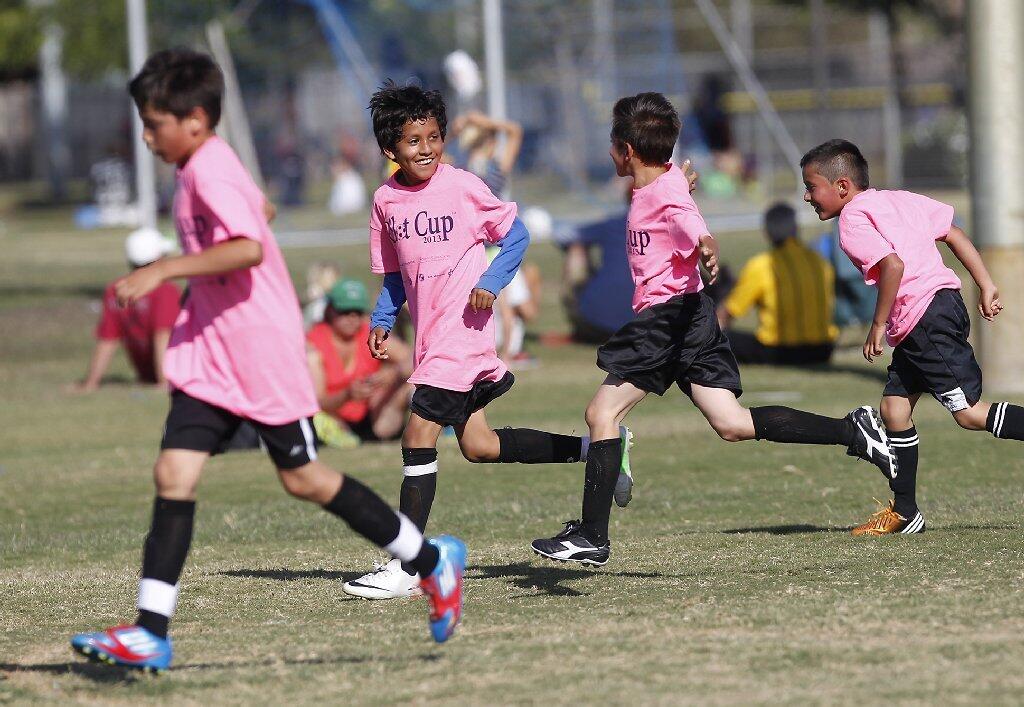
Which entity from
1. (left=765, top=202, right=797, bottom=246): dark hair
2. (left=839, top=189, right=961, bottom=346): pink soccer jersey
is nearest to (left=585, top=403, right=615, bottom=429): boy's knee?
(left=839, top=189, right=961, bottom=346): pink soccer jersey

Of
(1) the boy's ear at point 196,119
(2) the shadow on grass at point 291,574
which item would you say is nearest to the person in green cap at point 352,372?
(2) the shadow on grass at point 291,574

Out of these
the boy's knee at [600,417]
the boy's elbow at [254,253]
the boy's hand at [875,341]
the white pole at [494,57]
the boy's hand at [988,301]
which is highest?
the white pole at [494,57]

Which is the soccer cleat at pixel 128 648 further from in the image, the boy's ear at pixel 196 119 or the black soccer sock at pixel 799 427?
the black soccer sock at pixel 799 427

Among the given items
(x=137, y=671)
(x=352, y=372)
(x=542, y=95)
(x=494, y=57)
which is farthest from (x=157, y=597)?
(x=542, y=95)

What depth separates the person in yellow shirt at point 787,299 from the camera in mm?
14672

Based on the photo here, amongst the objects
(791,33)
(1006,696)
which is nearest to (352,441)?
(1006,696)

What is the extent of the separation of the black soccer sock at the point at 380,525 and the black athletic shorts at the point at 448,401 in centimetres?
114

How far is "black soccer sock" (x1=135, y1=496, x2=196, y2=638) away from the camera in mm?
5348

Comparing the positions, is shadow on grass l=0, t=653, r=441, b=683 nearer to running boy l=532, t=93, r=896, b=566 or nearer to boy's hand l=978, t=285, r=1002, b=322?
running boy l=532, t=93, r=896, b=566

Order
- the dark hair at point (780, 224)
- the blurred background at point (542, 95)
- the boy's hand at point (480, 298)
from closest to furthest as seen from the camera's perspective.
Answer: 1. the boy's hand at point (480, 298)
2. the dark hair at point (780, 224)
3. the blurred background at point (542, 95)

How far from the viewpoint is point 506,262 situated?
674cm

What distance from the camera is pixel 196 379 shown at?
540cm

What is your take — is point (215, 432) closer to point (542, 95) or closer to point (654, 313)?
point (654, 313)

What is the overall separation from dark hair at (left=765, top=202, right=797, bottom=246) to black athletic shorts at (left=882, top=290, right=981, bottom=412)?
302 inches
